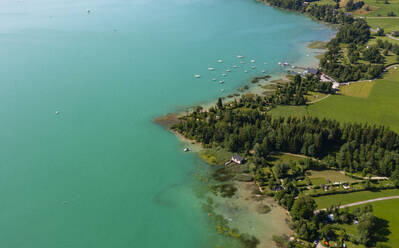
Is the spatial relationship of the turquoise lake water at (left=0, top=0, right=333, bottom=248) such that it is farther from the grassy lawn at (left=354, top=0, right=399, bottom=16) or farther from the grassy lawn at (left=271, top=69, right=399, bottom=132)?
the grassy lawn at (left=354, top=0, right=399, bottom=16)

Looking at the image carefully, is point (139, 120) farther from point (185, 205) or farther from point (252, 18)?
point (252, 18)

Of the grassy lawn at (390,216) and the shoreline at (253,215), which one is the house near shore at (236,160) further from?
the grassy lawn at (390,216)

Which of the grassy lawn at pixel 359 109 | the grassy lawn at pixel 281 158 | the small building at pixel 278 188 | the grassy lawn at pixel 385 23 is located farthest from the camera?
the grassy lawn at pixel 385 23

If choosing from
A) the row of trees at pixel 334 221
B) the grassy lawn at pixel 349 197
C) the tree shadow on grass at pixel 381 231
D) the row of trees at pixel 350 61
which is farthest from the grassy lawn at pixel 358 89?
the row of trees at pixel 334 221

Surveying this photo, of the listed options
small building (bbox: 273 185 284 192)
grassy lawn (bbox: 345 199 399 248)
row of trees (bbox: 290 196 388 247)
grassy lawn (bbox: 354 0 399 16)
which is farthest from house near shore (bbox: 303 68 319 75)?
grassy lawn (bbox: 354 0 399 16)

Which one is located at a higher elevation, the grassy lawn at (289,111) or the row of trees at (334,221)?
the grassy lawn at (289,111)

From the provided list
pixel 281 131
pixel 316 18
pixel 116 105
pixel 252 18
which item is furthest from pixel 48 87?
pixel 316 18

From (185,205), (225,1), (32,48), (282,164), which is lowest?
(185,205)
